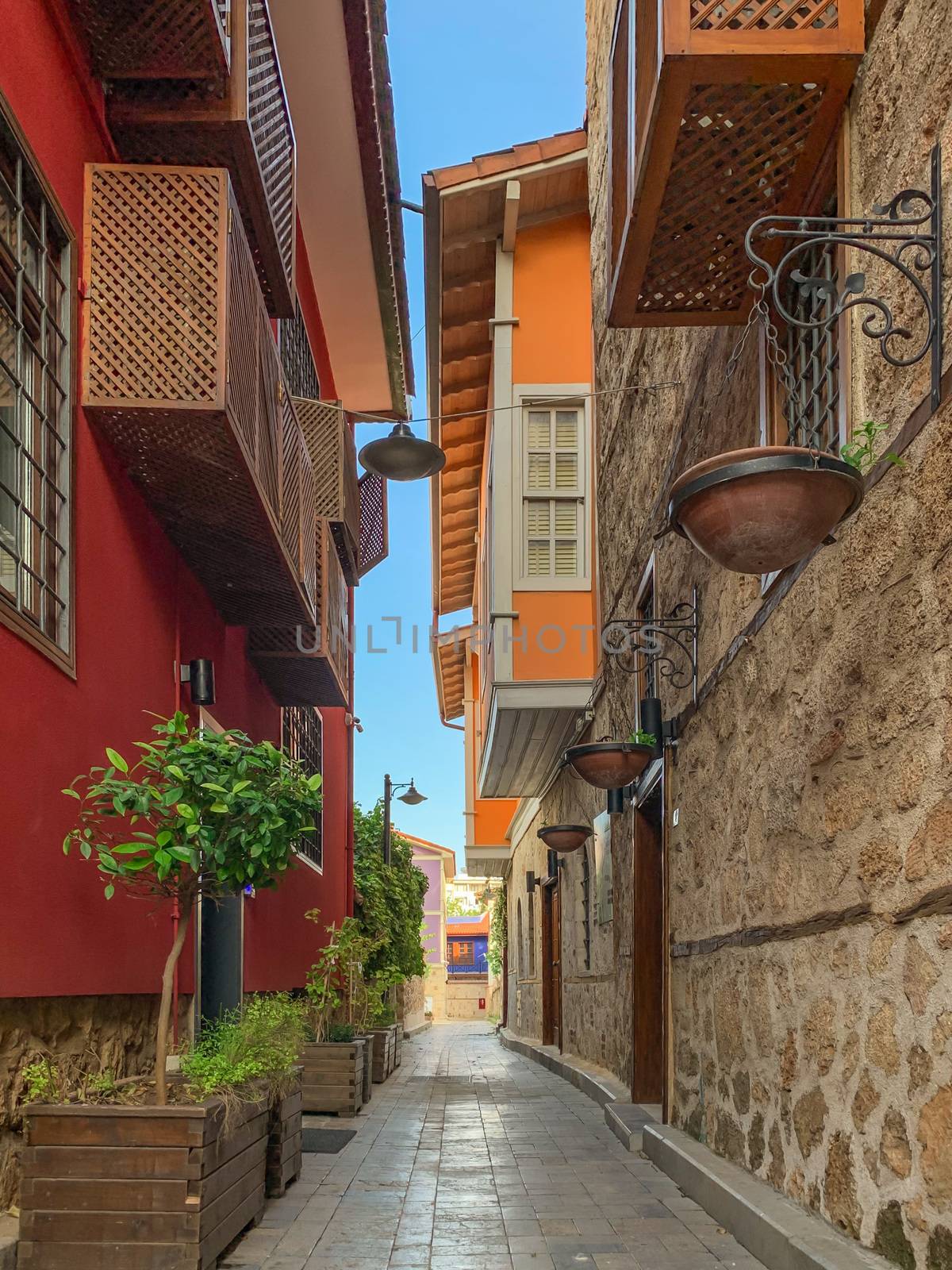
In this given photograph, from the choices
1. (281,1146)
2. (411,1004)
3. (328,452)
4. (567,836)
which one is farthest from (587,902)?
(411,1004)

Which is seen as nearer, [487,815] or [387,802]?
[387,802]

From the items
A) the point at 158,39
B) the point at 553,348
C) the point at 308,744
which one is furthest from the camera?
the point at 553,348

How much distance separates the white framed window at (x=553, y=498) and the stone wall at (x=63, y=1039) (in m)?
7.39

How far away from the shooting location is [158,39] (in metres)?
5.58

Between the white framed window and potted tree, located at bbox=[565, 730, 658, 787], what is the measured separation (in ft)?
15.3

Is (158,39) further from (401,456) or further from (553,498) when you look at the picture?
(553,498)

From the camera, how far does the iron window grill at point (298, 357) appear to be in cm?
1048

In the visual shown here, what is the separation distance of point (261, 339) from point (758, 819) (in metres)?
3.76

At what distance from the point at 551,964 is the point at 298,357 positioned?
32.3ft

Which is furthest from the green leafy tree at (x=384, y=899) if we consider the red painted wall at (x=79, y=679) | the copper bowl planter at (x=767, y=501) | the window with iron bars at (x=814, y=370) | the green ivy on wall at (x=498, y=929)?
the copper bowl planter at (x=767, y=501)

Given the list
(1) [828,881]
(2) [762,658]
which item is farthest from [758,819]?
(1) [828,881]

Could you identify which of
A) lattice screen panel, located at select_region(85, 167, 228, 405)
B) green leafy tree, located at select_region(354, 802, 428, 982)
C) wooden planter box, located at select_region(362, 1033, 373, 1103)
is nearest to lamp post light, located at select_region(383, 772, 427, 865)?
green leafy tree, located at select_region(354, 802, 428, 982)

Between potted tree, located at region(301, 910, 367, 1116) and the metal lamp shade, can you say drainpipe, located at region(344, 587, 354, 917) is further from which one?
the metal lamp shade

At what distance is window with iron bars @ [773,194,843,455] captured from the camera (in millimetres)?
4949
